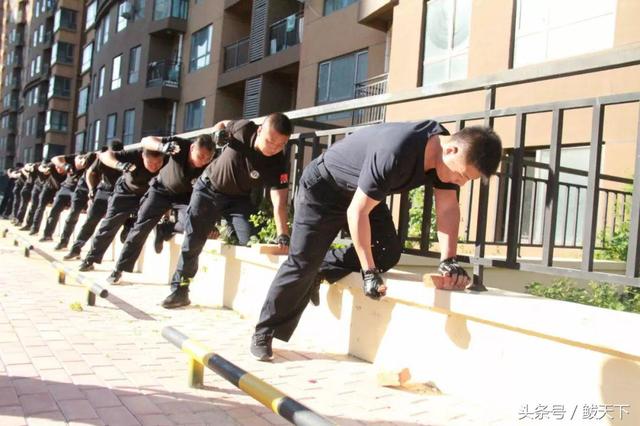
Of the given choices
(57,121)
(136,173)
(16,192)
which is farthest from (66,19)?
(136,173)

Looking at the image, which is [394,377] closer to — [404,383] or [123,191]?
[404,383]

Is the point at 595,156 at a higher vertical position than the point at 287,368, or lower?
higher

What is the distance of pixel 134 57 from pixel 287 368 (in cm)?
3183

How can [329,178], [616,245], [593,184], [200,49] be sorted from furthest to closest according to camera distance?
[200,49], [616,245], [329,178], [593,184]

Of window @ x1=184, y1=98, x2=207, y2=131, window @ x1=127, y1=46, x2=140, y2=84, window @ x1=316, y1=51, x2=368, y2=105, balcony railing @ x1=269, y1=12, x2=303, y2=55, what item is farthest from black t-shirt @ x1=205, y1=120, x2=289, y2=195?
window @ x1=127, y1=46, x2=140, y2=84

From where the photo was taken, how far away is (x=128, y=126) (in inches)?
1293

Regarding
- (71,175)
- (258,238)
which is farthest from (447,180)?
(71,175)

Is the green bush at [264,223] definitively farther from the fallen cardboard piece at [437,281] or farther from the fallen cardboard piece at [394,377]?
the fallen cardboard piece at [437,281]

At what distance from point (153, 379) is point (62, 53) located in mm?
51628

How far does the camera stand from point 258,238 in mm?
5605

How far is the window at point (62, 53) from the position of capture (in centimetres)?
4866

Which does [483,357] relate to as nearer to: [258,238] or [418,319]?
[418,319]

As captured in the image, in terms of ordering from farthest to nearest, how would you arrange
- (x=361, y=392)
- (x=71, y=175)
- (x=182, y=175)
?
(x=71, y=175) < (x=182, y=175) < (x=361, y=392)

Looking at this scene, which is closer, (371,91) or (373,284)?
(373,284)
